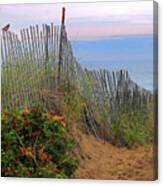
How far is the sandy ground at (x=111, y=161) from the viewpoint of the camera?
2680 mm

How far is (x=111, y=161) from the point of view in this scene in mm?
2711

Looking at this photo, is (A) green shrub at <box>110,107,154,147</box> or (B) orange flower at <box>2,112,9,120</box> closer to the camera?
(A) green shrub at <box>110,107,154,147</box>

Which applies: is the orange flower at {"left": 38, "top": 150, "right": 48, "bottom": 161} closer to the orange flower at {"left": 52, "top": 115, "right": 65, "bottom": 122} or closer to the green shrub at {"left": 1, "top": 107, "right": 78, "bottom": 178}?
the green shrub at {"left": 1, "top": 107, "right": 78, "bottom": 178}

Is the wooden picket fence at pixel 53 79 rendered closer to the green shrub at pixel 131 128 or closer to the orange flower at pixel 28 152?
the green shrub at pixel 131 128

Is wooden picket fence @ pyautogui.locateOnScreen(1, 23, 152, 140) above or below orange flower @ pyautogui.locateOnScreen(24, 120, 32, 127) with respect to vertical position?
above

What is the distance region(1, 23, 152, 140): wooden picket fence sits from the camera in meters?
2.71

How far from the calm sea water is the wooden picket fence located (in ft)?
0.09

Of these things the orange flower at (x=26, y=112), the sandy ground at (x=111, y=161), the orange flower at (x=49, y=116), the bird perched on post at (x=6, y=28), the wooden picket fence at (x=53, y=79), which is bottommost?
the sandy ground at (x=111, y=161)

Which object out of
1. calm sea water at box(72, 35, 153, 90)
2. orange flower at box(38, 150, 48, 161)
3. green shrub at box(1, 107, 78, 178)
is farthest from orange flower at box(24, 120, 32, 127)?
calm sea water at box(72, 35, 153, 90)

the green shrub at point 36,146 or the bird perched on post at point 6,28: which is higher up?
the bird perched on post at point 6,28

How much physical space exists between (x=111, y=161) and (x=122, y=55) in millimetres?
419

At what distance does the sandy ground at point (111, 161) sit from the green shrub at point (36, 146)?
0.15 ft

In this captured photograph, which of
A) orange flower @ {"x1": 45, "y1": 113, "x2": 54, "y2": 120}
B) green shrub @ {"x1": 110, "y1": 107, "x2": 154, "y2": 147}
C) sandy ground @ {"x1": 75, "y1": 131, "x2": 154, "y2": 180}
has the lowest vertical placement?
sandy ground @ {"x1": 75, "y1": 131, "x2": 154, "y2": 180}

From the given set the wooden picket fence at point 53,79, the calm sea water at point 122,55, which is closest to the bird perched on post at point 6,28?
the wooden picket fence at point 53,79
